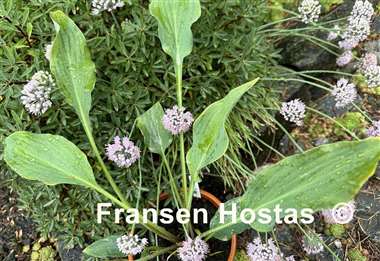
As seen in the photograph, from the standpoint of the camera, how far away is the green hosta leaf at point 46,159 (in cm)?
127

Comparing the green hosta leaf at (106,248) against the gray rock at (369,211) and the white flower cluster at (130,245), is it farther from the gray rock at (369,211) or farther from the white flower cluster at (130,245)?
the gray rock at (369,211)

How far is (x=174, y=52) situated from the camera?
1.36 m

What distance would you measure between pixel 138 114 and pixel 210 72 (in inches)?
9.9

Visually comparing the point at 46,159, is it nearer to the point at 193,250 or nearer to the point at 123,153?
the point at 123,153

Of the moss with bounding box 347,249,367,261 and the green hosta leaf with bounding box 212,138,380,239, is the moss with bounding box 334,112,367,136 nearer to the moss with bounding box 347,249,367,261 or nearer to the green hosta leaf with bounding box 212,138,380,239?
the moss with bounding box 347,249,367,261

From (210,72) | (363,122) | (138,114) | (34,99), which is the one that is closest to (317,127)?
(363,122)

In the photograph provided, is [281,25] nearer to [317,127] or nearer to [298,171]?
[317,127]

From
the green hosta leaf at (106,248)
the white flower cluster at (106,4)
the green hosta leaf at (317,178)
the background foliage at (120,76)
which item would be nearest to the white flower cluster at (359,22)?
the background foliage at (120,76)

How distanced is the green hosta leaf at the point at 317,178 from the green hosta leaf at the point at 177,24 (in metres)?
0.38

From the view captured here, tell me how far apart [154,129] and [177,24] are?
0.90 ft

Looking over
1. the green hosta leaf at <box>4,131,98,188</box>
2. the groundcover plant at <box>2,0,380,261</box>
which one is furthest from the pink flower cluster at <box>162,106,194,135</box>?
the green hosta leaf at <box>4,131,98,188</box>

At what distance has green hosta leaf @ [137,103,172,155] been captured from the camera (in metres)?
1.39

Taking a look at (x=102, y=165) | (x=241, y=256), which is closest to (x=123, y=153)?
(x=102, y=165)

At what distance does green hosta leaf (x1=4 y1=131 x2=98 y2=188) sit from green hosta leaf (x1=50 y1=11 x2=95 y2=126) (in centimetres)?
10
